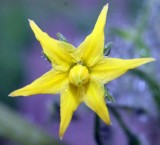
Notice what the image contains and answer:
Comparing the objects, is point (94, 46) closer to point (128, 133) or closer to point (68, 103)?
point (68, 103)

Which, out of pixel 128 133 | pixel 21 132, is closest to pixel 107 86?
pixel 128 133

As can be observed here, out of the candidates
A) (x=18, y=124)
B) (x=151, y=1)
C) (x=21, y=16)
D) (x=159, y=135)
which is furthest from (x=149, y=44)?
(x=21, y=16)

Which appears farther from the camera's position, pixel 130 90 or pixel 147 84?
pixel 130 90

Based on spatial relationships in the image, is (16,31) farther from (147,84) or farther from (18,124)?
(147,84)

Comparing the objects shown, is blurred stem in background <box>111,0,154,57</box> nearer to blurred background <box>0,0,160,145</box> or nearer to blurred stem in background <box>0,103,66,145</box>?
blurred background <box>0,0,160,145</box>

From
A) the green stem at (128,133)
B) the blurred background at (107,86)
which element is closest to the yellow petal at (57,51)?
the blurred background at (107,86)

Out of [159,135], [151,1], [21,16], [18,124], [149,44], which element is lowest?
[159,135]
